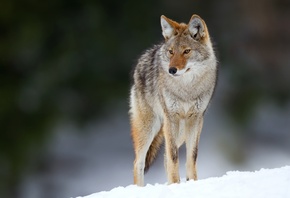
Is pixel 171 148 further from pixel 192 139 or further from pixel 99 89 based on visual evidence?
pixel 99 89

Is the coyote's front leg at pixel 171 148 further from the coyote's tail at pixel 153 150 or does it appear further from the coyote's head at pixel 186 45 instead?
the coyote's tail at pixel 153 150

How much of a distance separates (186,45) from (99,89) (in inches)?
227

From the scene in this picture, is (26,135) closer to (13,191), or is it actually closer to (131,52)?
(13,191)

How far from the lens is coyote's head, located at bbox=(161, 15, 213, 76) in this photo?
16.6 feet

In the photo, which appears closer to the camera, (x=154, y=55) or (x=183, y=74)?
(x=183, y=74)

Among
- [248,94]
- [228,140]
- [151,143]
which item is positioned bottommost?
[151,143]

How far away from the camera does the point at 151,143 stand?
583 centimetres

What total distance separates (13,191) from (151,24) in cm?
312

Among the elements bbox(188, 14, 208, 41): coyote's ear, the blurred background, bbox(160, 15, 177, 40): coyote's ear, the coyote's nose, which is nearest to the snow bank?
the coyote's nose


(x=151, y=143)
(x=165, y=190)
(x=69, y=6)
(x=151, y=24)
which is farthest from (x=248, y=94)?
(x=165, y=190)

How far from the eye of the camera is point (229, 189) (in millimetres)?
3885

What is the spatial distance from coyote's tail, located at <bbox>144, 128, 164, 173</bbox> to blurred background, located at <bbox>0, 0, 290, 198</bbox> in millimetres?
3829

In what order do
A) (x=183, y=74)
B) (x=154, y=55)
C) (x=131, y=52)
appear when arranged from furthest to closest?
(x=131, y=52) → (x=154, y=55) → (x=183, y=74)

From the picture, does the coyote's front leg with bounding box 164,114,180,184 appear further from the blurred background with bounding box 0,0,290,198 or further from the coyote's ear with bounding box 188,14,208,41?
the blurred background with bounding box 0,0,290,198
